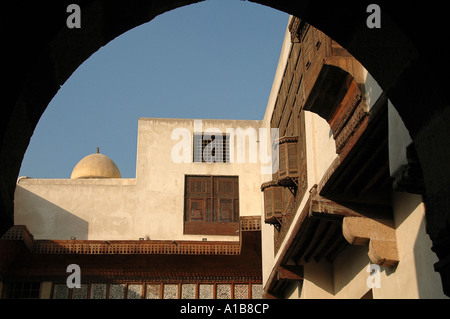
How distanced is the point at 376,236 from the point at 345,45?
5308 millimetres

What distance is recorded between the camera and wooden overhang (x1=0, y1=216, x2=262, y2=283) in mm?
19484

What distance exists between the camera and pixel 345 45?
12.4 ft

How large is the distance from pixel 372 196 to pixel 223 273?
38.7 ft

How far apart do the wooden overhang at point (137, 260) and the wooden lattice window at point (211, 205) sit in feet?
4.82

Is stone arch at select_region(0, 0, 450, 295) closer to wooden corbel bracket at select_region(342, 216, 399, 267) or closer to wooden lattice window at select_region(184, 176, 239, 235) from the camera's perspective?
wooden corbel bracket at select_region(342, 216, 399, 267)

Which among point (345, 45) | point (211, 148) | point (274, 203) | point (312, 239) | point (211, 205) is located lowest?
point (345, 45)

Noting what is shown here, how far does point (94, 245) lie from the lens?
64.2ft

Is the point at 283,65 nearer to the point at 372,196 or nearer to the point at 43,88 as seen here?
the point at 372,196

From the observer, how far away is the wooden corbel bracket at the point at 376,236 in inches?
334

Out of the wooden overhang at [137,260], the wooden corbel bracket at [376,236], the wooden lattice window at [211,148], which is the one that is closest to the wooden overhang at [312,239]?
the wooden corbel bracket at [376,236]

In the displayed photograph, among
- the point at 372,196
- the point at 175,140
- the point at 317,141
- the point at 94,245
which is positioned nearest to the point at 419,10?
the point at 372,196

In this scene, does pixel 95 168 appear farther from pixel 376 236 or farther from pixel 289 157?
pixel 376 236

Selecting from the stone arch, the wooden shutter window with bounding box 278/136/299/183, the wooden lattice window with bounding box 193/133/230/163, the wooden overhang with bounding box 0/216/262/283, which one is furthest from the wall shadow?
the stone arch

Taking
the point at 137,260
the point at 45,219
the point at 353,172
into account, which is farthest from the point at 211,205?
the point at 353,172
